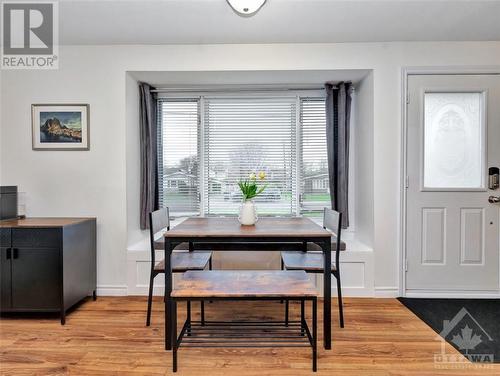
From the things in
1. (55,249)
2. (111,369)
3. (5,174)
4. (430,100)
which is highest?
(430,100)

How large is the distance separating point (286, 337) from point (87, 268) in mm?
1902

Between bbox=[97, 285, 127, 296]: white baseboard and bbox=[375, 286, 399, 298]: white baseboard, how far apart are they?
247 centimetres

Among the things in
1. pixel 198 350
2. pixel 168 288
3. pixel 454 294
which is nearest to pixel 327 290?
pixel 198 350

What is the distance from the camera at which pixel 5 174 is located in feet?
9.95

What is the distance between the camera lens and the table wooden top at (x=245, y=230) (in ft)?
6.61

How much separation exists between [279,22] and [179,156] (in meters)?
1.75

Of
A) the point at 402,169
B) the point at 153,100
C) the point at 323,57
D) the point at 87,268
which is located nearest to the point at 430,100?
the point at 402,169

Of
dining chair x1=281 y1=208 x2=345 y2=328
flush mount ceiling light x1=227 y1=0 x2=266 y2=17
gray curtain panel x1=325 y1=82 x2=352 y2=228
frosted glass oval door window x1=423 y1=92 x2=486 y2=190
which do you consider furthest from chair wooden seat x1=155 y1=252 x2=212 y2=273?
frosted glass oval door window x1=423 y1=92 x2=486 y2=190

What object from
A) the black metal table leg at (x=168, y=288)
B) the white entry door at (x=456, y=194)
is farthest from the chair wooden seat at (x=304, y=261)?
the white entry door at (x=456, y=194)

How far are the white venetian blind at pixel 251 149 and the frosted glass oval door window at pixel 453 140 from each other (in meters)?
1.35

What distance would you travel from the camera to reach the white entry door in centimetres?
295

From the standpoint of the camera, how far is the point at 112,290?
3045 millimetres

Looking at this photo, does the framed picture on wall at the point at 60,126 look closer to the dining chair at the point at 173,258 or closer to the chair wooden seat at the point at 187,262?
the dining chair at the point at 173,258

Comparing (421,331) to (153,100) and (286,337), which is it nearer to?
(286,337)
